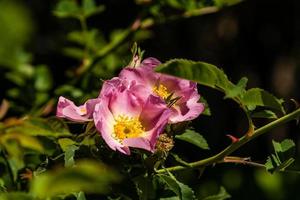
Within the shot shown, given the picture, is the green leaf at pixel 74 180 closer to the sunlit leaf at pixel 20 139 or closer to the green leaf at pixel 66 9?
the sunlit leaf at pixel 20 139

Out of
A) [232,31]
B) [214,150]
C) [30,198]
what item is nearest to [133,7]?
[232,31]

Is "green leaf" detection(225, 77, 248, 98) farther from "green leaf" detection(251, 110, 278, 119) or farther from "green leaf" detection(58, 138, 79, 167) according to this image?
"green leaf" detection(58, 138, 79, 167)

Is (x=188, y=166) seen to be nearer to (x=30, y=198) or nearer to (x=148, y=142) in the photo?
(x=148, y=142)

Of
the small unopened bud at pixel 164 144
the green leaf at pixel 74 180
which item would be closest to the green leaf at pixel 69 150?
the small unopened bud at pixel 164 144

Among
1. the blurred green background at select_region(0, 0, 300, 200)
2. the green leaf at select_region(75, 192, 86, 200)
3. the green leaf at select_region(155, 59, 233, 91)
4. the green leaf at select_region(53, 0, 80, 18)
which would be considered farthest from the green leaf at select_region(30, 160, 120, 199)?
the blurred green background at select_region(0, 0, 300, 200)

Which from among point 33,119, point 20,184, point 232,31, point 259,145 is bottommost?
point 259,145
